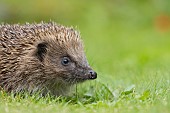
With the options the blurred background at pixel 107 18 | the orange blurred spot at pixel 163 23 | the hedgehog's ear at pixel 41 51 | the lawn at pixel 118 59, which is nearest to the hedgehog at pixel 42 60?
the hedgehog's ear at pixel 41 51

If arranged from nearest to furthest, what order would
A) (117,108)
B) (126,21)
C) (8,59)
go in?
(117,108), (8,59), (126,21)

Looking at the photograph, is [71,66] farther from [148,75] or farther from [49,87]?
[148,75]

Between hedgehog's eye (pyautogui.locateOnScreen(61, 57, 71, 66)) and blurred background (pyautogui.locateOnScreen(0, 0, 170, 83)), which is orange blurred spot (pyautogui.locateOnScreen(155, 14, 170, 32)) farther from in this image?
hedgehog's eye (pyautogui.locateOnScreen(61, 57, 71, 66))

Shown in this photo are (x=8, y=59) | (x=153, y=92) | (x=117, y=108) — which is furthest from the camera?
(x=8, y=59)

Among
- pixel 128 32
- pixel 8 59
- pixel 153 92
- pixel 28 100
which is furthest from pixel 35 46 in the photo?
pixel 128 32

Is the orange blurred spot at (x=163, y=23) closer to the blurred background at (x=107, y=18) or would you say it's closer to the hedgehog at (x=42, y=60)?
the blurred background at (x=107, y=18)

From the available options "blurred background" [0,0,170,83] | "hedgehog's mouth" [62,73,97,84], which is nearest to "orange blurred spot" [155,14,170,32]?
"blurred background" [0,0,170,83]

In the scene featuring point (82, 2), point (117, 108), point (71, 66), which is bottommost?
point (117, 108)
